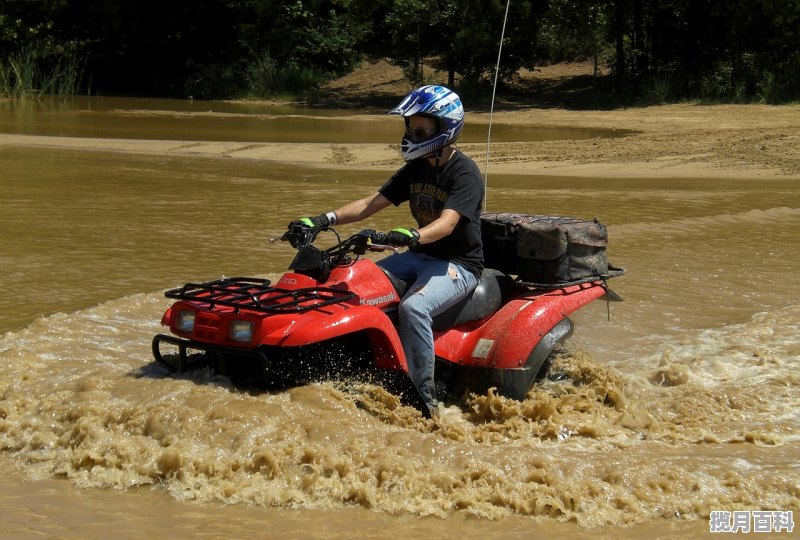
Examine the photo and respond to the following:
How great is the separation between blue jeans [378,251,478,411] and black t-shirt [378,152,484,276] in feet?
0.29

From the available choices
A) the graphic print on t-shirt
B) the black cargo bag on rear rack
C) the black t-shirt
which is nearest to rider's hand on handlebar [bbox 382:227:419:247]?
the black t-shirt

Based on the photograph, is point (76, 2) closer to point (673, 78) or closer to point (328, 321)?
point (673, 78)

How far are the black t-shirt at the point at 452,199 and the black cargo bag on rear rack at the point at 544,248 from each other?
0.42 metres

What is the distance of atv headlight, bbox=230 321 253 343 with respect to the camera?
521 cm

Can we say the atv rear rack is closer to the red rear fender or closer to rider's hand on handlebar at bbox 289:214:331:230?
the red rear fender

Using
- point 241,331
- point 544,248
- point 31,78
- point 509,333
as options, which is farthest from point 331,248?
point 31,78

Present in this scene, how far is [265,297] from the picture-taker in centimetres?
557

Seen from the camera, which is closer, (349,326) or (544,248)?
(349,326)

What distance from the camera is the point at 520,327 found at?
239 inches

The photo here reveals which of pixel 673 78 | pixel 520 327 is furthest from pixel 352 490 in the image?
pixel 673 78

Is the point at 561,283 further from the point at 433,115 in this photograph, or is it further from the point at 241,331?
the point at 241,331

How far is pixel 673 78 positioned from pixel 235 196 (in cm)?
1941

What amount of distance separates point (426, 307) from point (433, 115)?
1056 mm

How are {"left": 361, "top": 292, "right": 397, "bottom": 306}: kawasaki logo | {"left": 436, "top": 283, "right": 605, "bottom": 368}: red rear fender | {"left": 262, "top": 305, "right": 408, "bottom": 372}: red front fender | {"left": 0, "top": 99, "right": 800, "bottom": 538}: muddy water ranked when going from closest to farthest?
{"left": 0, "top": 99, "right": 800, "bottom": 538}: muddy water, {"left": 262, "top": 305, "right": 408, "bottom": 372}: red front fender, {"left": 361, "top": 292, "right": 397, "bottom": 306}: kawasaki logo, {"left": 436, "top": 283, "right": 605, "bottom": 368}: red rear fender
